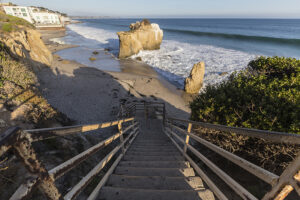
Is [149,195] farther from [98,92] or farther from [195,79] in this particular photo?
[195,79]

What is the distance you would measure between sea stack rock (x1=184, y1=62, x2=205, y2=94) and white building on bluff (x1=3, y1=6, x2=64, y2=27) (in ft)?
255

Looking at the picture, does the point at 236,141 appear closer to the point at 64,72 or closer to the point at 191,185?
the point at 191,185

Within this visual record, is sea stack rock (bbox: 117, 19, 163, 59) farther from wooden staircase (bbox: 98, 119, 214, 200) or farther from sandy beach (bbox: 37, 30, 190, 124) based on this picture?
wooden staircase (bbox: 98, 119, 214, 200)

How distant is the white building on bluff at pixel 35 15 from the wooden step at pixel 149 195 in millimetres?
82819

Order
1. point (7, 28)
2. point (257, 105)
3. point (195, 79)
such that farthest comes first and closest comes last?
point (195, 79)
point (7, 28)
point (257, 105)

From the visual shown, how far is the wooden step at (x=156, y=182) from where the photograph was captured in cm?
217

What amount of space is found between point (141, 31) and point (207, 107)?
29.1 meters

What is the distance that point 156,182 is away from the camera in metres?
2.26

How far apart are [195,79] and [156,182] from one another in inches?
519

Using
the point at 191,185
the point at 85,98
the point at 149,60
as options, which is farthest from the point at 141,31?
the point at 191,185

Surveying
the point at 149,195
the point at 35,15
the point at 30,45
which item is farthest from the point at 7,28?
the point at 35,15

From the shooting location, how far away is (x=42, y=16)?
224 ft

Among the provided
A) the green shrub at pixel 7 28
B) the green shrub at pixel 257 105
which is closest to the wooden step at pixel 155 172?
the green shrub at pixel 257 105

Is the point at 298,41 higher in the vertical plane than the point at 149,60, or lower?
higher
